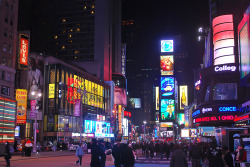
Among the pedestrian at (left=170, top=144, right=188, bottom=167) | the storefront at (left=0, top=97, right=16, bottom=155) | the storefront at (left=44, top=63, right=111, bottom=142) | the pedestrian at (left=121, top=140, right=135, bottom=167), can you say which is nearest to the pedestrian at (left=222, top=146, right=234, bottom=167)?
the pedestrian at (left=170, top=144, right=188, bottom=167)

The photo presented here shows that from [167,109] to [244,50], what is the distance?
247 ft

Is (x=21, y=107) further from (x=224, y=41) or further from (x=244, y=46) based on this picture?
(x=244, y=46)

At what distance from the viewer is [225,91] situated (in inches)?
1661

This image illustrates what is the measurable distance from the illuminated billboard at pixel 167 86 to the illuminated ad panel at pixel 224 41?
5740 centimetres

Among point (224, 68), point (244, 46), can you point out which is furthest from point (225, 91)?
point (244, 46)

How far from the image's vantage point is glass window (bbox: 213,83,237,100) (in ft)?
137

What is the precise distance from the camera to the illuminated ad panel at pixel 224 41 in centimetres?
4372

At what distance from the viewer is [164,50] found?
10950 centimetres

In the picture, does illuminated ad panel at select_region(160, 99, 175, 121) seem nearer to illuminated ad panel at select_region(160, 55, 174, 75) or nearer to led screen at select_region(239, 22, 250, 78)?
illuminated ad panel at select_region(160, 55, 174, 75)

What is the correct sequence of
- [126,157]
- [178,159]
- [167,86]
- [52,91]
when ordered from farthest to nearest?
[167,86]
[52,91]
[126,157]
[178,159]

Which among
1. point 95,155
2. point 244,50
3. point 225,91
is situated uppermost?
point 244,50

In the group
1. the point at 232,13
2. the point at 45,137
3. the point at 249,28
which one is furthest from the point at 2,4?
the point at 249,28

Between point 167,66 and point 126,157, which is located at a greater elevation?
point 167,66

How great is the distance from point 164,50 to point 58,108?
5349 cm
